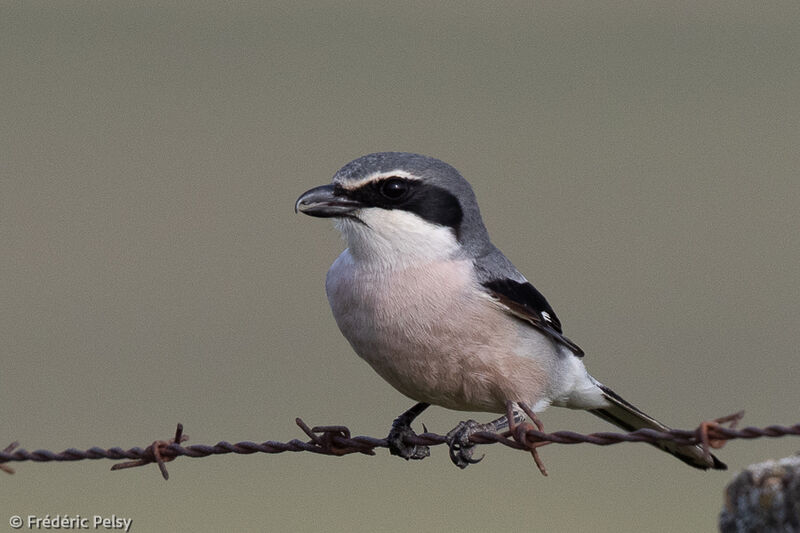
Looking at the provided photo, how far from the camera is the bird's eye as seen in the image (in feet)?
15.8

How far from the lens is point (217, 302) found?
1396 centimetres

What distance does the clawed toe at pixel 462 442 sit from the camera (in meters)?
4.49

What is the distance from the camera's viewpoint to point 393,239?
484 cm

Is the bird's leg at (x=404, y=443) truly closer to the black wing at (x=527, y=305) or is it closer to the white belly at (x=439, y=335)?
the white belly at (x=439, y=335)

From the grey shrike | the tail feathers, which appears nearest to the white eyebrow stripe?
the grey shrike

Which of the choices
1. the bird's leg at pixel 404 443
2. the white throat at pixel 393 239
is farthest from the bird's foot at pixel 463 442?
the white throat at pixel 393 239

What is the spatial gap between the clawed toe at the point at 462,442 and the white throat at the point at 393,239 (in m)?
0.70

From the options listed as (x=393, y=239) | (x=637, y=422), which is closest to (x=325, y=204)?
(x=393, y=239)

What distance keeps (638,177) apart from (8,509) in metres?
10.7

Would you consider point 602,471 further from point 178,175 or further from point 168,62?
point 168,62

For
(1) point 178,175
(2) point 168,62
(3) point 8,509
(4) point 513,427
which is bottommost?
(3) point 8,509

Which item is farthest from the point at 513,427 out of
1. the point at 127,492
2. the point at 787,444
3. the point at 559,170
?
the point at 559,170

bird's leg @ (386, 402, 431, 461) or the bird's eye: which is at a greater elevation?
the bird's eye

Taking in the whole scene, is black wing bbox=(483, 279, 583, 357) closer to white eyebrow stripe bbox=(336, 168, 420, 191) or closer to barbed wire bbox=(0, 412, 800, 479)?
white eyebrow stripe bbox=(336, 168, 420, 191)
